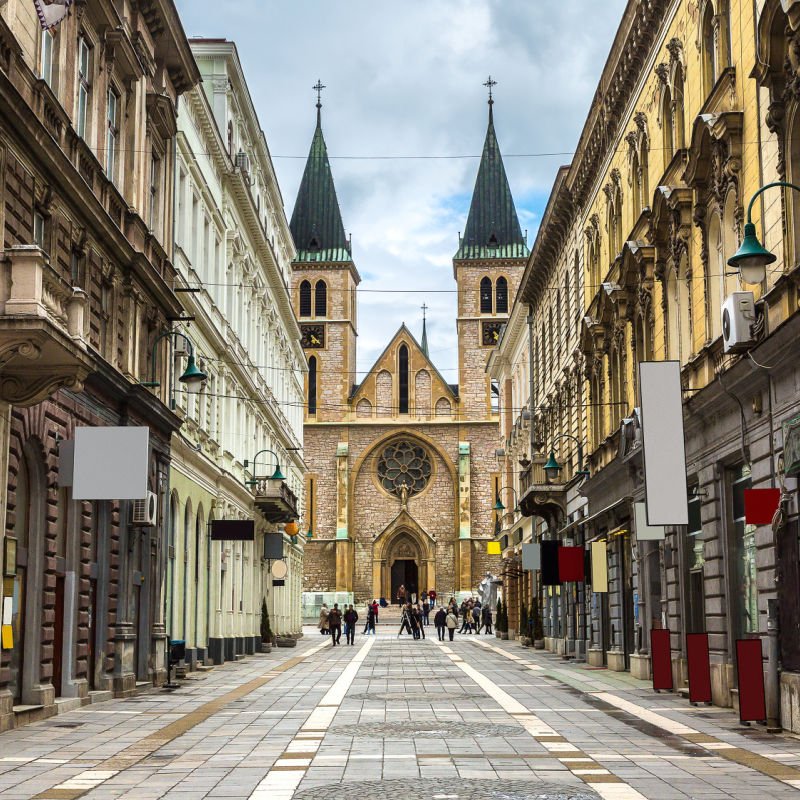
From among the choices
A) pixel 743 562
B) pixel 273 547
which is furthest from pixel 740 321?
pixel 273 547

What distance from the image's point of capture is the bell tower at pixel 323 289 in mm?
91312

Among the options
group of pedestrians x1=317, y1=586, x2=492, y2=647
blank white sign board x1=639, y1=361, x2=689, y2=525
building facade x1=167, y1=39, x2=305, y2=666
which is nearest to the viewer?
blank white sign board x1=639, y1=361, x2=689, y2=525

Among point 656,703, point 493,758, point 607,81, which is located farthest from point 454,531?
point 493,758

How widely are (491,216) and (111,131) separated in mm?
75036

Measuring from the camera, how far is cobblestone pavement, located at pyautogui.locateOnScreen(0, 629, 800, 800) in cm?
1079

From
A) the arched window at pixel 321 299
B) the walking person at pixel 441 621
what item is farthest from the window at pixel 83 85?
the arched window at pixel 321 299

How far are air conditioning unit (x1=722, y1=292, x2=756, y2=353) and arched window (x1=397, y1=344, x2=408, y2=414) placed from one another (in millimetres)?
73453

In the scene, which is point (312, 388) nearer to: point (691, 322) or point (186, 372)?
point (186, 372)

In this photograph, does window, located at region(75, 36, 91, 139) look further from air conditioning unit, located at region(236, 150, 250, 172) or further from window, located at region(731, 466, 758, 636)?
air conditioning unit, located at region(236, 150, 250, 172)

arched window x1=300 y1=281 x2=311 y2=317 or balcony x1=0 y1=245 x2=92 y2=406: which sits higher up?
arched window x1=300 y1=281 x2=311 y2=317

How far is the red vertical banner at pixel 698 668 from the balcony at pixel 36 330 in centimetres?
961

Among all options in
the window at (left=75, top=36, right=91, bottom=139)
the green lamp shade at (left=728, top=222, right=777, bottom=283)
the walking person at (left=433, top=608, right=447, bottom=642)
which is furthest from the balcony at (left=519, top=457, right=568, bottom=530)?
the green lamp shade at (left=728, top=222, right=777, bottom=283)

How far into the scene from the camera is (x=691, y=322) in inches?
869

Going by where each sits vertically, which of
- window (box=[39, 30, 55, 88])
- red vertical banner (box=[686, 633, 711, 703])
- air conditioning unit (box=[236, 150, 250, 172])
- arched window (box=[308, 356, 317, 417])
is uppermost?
arched window (box=[308, 356, 317, 417])
